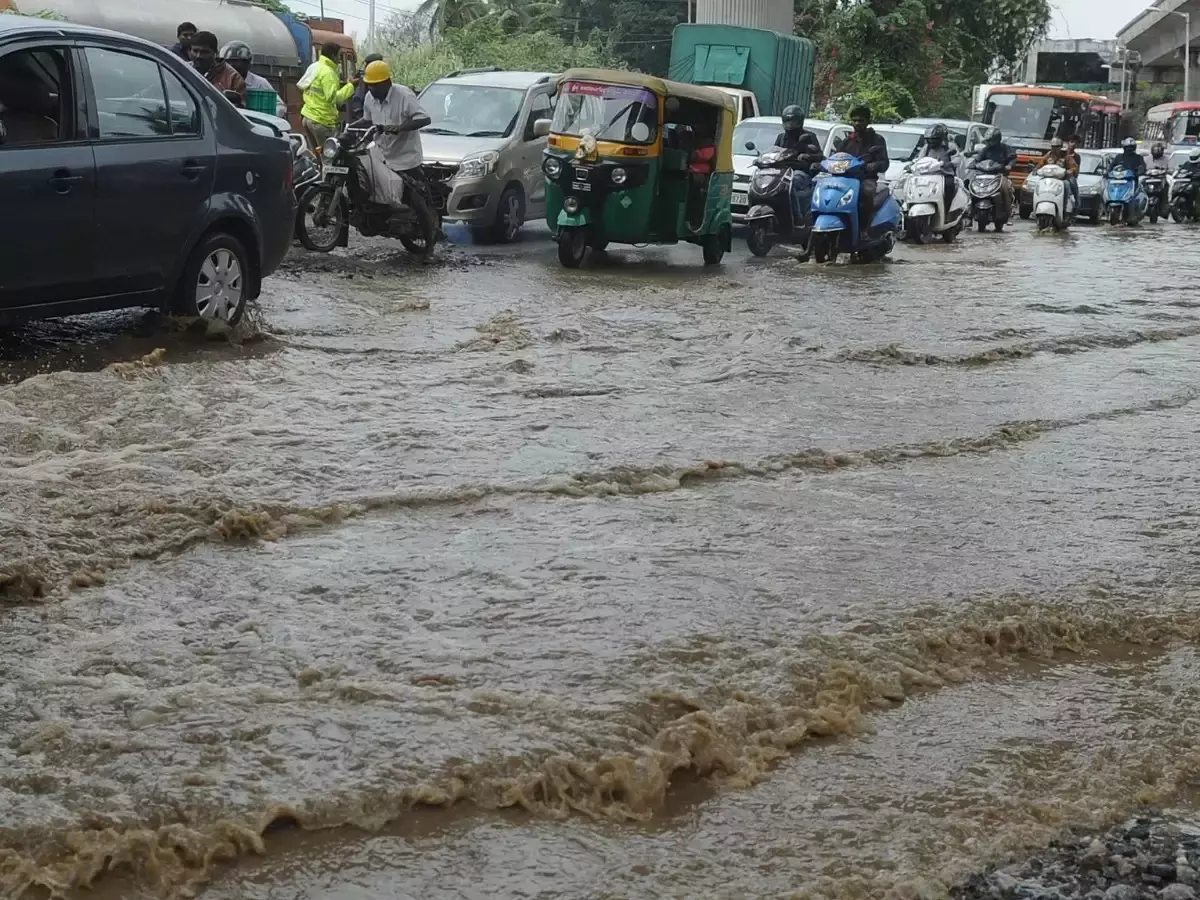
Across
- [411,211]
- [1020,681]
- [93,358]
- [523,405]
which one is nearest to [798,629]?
[1020,681]

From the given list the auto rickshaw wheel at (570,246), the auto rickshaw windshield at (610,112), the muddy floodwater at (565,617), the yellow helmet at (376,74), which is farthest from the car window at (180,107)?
the auto rickshaw windshield at (610,112)

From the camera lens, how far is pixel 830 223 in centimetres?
1605

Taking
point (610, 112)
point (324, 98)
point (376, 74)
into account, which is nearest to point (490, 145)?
point (610, 112)

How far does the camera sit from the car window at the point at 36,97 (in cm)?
760

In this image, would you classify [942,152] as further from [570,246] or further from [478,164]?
[570,246]

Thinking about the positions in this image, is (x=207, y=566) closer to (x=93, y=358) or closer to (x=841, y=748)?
(x=841, y=748)

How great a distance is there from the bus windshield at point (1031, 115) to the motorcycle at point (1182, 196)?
2935 mm

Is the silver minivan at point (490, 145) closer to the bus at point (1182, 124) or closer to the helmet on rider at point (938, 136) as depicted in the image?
the helmet on rider at point (938, 136)

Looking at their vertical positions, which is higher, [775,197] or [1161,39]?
[1161,39]

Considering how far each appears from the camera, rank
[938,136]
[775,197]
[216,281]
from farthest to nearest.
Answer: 1. [938,136]
2. [775,197]
3. [216,281]

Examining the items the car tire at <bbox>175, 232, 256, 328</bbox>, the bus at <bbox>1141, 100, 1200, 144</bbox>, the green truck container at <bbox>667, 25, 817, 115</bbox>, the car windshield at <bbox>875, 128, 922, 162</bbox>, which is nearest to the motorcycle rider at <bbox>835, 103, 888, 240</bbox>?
the car windshield at <bbox>875, 128, 922, 162</bbox>

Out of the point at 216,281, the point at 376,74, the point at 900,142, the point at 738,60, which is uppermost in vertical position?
the point at 738,60

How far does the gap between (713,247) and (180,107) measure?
795 cm

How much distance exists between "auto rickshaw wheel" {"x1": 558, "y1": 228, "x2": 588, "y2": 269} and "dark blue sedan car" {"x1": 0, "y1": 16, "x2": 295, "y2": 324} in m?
5.16
